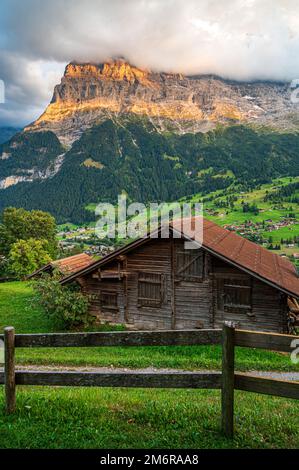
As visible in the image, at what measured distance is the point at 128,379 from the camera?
6.76 m

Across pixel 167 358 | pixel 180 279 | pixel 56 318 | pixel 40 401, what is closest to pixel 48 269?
pixel 56 318

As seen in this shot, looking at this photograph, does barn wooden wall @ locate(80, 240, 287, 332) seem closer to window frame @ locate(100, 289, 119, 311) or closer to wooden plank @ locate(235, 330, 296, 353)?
window frame @ locate(100, 289, 119, 311)

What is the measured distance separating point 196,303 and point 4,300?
20.0m

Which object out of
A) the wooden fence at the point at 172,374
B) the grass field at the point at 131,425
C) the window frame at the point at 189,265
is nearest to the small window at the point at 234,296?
the window frame at the point at 189,265

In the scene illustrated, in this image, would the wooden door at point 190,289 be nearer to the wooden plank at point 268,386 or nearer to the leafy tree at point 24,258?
the wooden plank at point 268,386

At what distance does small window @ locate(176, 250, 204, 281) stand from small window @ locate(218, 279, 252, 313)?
1529mm

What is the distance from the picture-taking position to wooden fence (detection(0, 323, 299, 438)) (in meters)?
5.99

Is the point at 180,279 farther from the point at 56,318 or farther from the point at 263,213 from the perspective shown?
the point at 263,213

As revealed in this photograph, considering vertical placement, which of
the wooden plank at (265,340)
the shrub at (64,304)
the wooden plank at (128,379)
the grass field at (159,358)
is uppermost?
the wooden plank at (265,340)

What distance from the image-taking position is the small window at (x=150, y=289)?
24.3m

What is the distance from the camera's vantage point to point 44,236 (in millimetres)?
66812

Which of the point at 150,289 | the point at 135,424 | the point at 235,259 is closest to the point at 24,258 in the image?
the point at 150,289

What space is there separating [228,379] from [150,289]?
60.8 feet

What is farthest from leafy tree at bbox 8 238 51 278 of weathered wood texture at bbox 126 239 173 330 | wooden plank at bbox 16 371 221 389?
wooden plank at bbox 16 371 221 389
